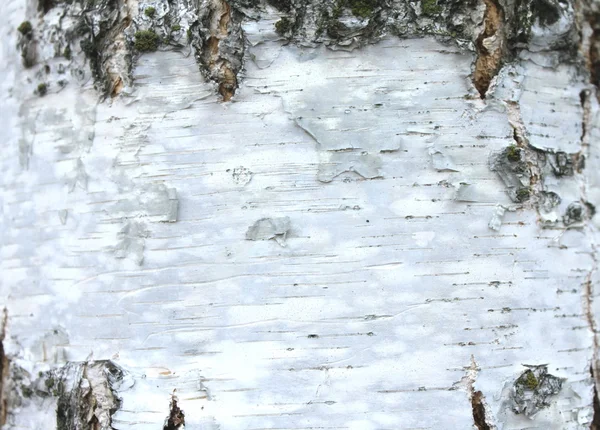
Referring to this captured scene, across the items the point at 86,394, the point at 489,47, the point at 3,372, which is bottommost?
the point at 3,372

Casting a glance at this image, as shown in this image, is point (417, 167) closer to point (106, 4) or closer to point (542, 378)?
point (542, 378)

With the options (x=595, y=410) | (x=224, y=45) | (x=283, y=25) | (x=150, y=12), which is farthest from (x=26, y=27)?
(x=595, y=410)

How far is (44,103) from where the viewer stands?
1436 millimetres

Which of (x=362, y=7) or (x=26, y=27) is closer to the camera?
(x=362, y=7)

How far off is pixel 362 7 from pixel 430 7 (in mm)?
155

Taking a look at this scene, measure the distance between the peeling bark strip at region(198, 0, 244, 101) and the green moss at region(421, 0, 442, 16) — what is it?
Result: 411 millimetres

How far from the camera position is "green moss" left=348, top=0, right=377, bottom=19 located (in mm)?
1244

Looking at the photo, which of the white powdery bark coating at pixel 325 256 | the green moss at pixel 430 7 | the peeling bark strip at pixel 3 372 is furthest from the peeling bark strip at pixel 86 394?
the green moss at pixel 430 7

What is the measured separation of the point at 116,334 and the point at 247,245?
0.37 m

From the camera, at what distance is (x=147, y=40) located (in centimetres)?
130

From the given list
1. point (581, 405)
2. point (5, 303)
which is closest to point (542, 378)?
point (581, 405)

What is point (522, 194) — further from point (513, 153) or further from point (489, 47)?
point (489, 47)

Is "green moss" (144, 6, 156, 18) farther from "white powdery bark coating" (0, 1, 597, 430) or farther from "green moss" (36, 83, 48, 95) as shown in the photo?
→ "green moss" (36, 83, 48, 95)

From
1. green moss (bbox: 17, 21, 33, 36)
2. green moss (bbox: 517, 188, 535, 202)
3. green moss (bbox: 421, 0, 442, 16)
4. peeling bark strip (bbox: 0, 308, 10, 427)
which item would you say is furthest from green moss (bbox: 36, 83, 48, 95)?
green moss (bbox: 517, 188, 535, 202)
